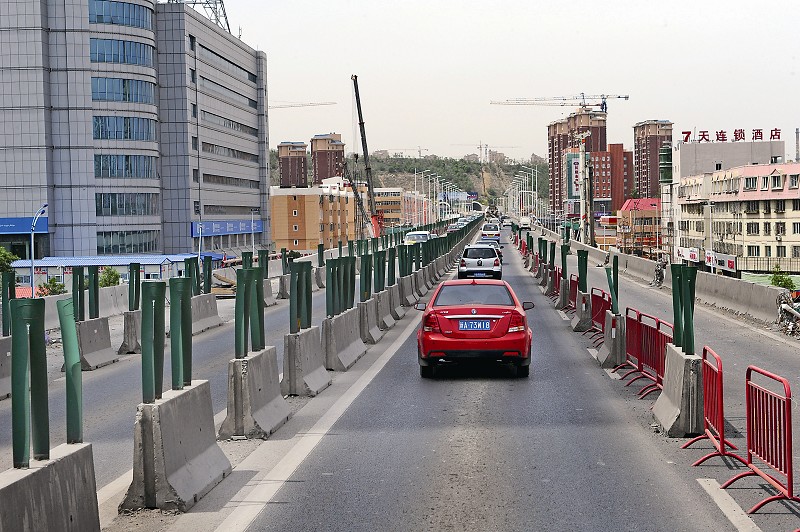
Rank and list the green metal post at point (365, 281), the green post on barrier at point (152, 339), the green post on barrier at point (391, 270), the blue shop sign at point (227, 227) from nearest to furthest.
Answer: the green post on barrier at point (152, 339) → the green metal post at point (365, 281) → the green post on barrier at point (391, 270) → the blue shop sign at point (227, 227)

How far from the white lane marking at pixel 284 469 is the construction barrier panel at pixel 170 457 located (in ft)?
1.34

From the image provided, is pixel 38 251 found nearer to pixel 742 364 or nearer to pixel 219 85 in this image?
pixel 219 85

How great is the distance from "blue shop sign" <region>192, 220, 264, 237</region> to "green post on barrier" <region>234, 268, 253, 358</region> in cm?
9259

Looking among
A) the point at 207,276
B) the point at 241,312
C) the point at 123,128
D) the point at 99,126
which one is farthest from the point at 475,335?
the point at 123,128

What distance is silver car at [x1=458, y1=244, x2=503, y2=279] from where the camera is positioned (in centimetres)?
4697

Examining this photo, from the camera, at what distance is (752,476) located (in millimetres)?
9109

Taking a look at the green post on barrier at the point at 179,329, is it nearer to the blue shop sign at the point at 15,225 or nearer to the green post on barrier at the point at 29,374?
the green post on barrier at the point at 29,374

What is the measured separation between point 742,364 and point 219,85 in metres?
105

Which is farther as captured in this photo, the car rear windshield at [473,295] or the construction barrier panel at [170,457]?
the car rear windshield at [473,295]

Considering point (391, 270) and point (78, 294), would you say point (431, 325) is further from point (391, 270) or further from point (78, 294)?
point (391, 270)

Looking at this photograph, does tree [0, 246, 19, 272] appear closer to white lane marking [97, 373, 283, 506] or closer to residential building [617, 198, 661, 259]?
white lane marking [97, 373, 283, 506]

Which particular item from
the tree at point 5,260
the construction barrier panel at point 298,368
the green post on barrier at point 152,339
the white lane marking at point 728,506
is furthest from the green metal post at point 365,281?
the tree at point 5,260

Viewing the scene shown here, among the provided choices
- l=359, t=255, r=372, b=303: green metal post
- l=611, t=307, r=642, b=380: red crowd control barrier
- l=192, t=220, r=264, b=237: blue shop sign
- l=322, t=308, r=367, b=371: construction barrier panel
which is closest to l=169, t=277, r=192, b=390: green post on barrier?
l=322, t=308, r=367, b=371: construction barrier panel

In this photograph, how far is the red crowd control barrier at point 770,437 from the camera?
7.87 metres
